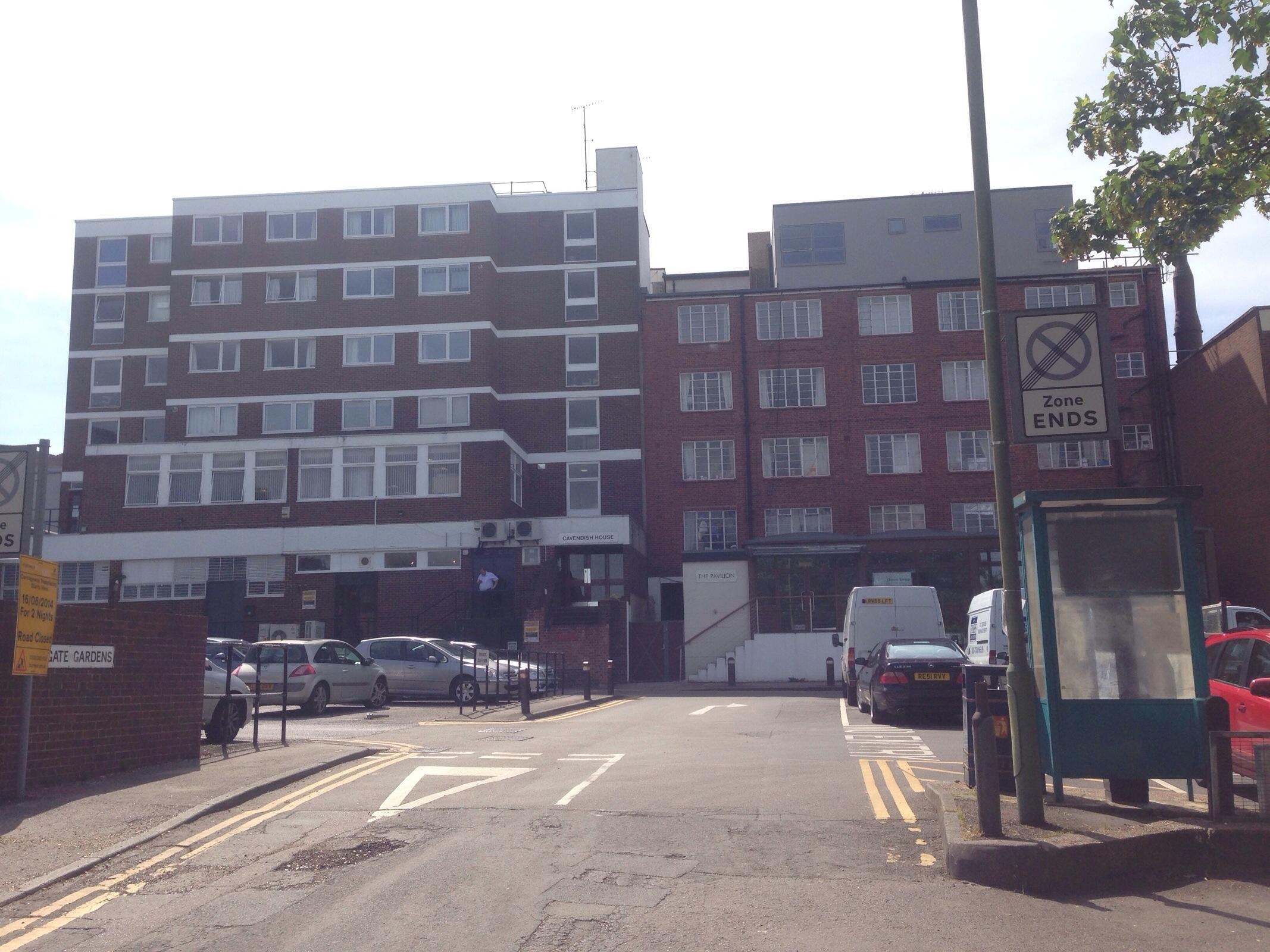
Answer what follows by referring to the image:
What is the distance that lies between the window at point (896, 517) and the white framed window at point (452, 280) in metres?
18.6

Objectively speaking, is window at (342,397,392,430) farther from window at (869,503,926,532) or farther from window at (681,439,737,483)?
window at (869,503,926,532)

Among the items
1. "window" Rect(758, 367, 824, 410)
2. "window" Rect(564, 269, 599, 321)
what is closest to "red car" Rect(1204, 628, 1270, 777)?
"window" Rect(758, 367, 824, 410)

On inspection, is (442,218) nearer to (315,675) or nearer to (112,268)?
(112,268)

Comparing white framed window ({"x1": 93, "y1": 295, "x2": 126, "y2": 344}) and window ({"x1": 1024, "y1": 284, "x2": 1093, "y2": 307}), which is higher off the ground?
white framed window ({"x1": 93, "y1": 295, "x2": 126, "y2": 344})

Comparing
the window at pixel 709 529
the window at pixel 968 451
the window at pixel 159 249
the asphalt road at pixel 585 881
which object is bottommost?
the asphalt road at pixel 585 881

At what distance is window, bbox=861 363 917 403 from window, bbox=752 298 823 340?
2745mm

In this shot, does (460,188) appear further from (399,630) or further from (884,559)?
(884,559)

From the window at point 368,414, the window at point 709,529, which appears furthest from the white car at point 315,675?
the window at point 709,529

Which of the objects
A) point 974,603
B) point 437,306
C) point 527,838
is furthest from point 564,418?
A: point 527,838

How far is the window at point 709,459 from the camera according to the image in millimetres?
48531

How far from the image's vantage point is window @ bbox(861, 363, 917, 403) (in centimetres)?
4812

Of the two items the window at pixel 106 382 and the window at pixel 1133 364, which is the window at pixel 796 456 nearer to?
the window at pixel 1133 364

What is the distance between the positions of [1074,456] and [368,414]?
28.3m

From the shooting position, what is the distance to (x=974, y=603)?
94.8ft
